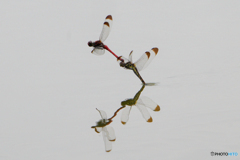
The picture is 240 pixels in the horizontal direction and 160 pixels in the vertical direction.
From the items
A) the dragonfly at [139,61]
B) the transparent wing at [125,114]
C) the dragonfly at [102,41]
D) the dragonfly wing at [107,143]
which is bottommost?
the dragonfly wing at [107,143]

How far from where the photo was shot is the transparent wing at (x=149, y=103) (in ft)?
10.5

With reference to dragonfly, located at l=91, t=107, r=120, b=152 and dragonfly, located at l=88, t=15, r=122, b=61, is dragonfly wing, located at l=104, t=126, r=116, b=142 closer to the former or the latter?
dragonfly, located at l=91, t=107, r=120, b=152

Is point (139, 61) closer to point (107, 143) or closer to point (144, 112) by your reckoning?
point (144, 112)

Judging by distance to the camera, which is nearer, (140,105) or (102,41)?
(140,105)

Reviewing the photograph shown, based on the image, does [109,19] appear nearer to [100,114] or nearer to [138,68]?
[138,68]

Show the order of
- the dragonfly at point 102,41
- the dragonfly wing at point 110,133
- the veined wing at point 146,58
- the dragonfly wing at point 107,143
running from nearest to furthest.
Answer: the dragonfly wing at point 107,143 < the dragonfly wing at point 110,133 < the veined wing at point 146,58 < the dragonfly at point 102,41

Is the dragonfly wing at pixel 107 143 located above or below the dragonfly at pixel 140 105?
below

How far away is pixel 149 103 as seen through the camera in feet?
10.9

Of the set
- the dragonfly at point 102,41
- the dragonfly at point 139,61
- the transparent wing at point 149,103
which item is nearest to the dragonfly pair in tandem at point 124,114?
the transparent wing at point 149,103

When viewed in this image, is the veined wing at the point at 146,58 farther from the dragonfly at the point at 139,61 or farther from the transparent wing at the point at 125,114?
the transparent wing at the point at 125,114

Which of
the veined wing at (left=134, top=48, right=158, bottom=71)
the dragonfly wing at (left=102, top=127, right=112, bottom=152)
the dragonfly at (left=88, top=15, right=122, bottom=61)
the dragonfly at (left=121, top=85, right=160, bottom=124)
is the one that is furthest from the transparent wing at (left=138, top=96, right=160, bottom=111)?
the dragonfly at (left=88, top=15, right=122, bottom=61)

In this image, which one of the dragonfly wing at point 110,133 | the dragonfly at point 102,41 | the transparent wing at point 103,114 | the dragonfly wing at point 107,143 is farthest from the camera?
the dragonfly at point 102,41

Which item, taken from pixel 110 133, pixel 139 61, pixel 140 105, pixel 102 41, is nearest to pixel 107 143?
pixel 110 133

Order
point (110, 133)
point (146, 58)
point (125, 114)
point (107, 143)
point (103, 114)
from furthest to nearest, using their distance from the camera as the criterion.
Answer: point (146, 58) < point (103, 114) < point (125, 114) < point (110, 133) < point (107, 143)
